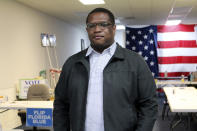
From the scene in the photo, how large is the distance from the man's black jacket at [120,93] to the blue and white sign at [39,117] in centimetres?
183

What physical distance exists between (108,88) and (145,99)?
208 mm

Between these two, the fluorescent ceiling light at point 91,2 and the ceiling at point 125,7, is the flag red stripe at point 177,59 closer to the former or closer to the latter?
the ceiling at point 125,7

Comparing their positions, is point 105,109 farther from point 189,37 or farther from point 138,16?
point 189,37

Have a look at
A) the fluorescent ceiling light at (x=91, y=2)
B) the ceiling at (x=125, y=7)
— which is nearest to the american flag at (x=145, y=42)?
the ceiling at (x=125, y=7)

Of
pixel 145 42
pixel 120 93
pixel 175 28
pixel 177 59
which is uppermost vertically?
pixel 175 28

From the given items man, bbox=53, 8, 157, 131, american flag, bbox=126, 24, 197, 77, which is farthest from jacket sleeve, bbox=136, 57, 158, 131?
american flag, bbox=126, 24, 197, 77

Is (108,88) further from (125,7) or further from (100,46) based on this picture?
(125,7)

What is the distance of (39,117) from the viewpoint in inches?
128

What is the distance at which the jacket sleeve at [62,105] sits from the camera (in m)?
1.49

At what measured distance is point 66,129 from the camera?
1.51 metres

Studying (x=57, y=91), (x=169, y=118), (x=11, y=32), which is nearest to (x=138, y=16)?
(x=169, y=118)

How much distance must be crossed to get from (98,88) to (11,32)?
14.3 ft

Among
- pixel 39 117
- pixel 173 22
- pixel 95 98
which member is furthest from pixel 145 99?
pixel 173 22

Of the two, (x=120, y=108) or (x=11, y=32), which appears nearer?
(x=120, y=108)
